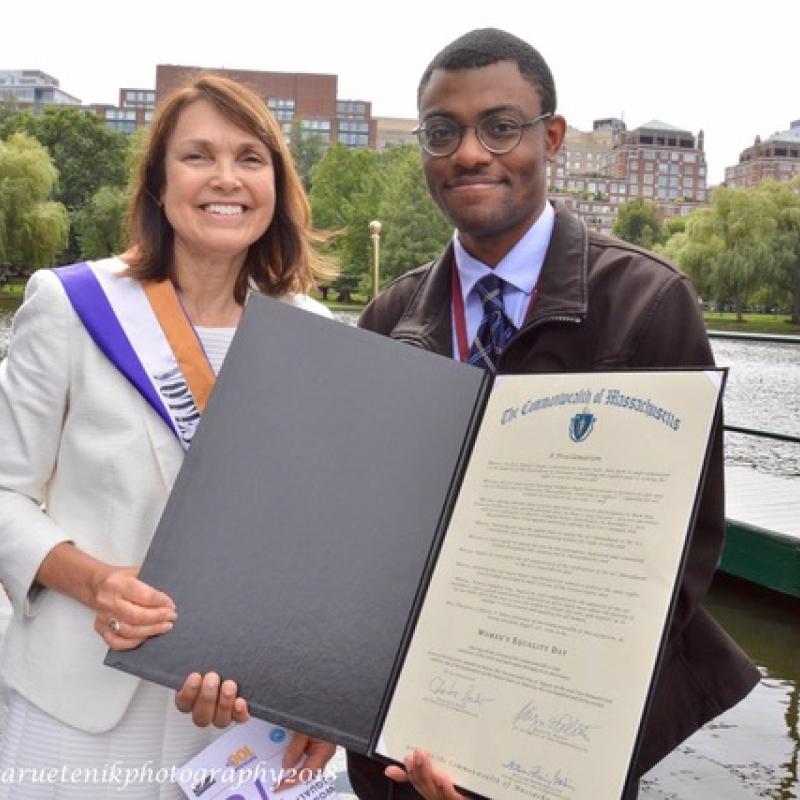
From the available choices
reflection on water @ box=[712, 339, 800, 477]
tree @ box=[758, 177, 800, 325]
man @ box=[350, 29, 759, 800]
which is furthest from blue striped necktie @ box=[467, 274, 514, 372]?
tree @ box=[758, 177, 800, 325]

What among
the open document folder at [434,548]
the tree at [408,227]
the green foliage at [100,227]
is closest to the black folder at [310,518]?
the open document folder at [434,548]

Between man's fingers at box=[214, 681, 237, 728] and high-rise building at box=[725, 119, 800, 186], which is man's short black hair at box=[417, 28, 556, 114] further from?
high-rise building at box=[725, 119, 800, 186]

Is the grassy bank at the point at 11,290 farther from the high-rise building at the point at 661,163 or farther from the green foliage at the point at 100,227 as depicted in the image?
the high-rise building at the point at 661,163

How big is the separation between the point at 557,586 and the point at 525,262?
2.19ft

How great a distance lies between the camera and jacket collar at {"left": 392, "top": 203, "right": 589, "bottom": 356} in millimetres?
1847

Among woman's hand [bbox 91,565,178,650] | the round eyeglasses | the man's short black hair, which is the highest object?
the man's short black hair

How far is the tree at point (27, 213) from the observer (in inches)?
1457

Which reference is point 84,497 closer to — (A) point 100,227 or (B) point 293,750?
(B) point 293,750

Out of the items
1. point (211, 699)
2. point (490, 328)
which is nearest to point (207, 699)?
point (211, 699)

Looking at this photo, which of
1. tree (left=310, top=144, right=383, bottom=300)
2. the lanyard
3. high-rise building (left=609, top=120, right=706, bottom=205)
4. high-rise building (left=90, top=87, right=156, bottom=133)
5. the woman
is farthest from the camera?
high-rise building (left=609, top=120, right=706, bottom=205)

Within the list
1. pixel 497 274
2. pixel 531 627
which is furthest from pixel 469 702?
pixel 497 274

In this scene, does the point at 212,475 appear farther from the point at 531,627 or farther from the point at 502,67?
the point at 502,67

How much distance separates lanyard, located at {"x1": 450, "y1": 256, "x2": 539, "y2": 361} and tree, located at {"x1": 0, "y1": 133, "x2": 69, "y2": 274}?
37.0 metres

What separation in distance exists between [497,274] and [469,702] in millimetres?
780
